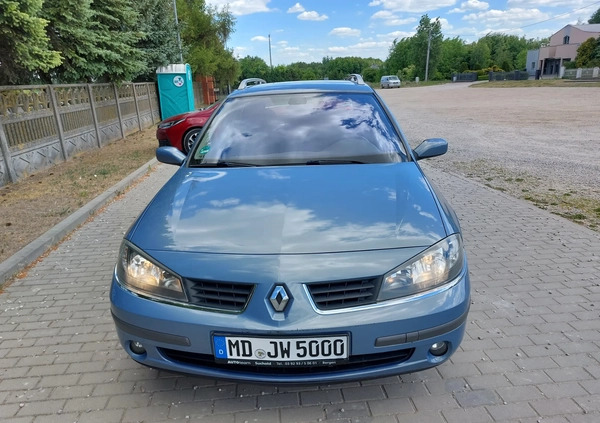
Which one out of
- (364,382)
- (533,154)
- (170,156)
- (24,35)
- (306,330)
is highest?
(24,35)

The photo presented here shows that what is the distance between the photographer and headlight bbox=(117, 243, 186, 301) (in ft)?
6.86

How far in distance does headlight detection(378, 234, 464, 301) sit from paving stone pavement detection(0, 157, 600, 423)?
736 millimetres

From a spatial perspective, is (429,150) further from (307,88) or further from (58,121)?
(58,121)

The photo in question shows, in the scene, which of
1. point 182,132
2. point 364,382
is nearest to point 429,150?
point 364,382

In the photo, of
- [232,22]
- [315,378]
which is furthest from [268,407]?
[232,22]

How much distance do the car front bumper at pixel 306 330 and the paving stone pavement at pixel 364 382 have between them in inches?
14.6

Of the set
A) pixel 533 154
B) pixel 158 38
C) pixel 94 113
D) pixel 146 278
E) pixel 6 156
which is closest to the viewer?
pixel 146 278

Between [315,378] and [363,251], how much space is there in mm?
653

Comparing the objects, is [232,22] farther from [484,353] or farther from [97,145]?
[484,353]

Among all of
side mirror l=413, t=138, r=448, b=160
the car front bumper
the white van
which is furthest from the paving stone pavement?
the white van

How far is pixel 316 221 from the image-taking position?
2.28 m

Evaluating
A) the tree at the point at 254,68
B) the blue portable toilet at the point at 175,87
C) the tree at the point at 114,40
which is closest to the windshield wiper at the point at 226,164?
the tree at the point at 114,40

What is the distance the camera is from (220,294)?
2.03m

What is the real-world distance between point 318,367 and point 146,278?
99 centimetres
